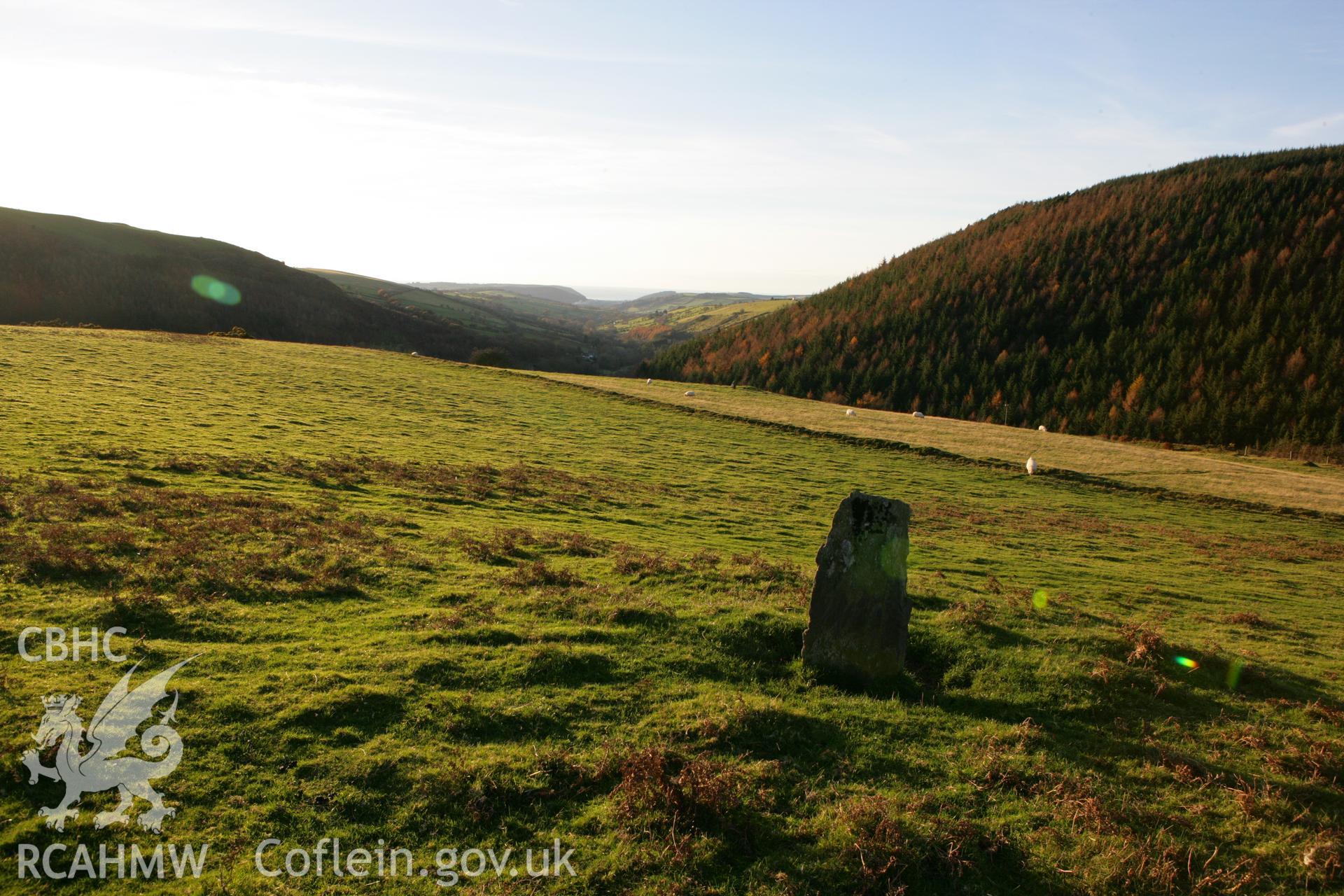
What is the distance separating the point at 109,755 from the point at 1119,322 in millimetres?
129834

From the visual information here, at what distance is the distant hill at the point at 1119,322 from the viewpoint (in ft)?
289

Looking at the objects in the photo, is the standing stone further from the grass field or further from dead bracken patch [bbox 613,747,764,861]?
dead bracken patch [bbox 613,747,764,861]

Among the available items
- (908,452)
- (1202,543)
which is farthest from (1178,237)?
(1202,543)

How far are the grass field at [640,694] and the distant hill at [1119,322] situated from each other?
8088 cm

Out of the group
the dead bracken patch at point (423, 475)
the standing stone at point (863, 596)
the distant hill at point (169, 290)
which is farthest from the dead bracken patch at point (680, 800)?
the distant hill at point (169, 290)

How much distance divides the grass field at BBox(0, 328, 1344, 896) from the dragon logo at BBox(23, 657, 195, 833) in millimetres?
174

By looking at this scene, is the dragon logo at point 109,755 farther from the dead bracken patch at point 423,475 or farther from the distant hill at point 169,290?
the distant hill at point 169,290

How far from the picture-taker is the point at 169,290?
12056cm

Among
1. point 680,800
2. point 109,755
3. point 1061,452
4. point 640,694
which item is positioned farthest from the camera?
point 1061,452

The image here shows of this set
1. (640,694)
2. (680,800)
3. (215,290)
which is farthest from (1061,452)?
(215,290)

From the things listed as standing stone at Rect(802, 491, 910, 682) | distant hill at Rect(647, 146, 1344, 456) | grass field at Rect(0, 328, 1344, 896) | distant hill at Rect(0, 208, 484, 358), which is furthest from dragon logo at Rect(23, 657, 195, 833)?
distant hill at Rect(0, 208, 484, 358)

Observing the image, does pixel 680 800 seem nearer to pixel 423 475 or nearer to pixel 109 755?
pixel 109 755

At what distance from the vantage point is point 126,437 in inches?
938

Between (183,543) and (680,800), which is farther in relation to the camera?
(183,543)
